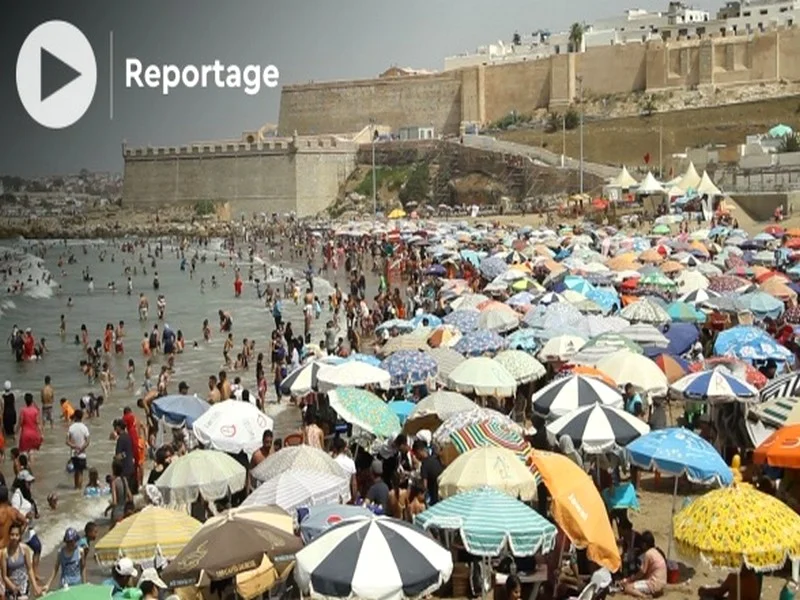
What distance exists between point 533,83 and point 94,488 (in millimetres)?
57163

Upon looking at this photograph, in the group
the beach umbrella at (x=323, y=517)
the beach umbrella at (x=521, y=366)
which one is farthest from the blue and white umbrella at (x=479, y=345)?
the beach umbrella at (x=323, y=517)

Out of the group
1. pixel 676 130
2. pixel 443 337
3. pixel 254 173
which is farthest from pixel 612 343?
pixel 254 173

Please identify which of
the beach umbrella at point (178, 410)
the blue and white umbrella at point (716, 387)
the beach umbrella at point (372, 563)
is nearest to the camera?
the beach umbrella at point (372, 563)

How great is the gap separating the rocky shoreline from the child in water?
49.9 m

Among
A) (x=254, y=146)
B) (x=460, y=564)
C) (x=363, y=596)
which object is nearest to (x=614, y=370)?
(x=460, y=564)

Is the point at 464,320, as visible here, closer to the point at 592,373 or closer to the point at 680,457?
the point at 592,373

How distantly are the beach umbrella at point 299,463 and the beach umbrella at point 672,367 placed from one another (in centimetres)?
388

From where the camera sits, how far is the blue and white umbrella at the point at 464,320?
13.9m

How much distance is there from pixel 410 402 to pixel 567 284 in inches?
230

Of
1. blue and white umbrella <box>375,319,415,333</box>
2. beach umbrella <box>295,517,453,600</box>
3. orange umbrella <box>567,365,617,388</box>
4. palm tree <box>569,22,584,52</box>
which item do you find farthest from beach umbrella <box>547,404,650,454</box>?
palm tree <box>569,22,584,52</box>

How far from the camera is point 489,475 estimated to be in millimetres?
6973

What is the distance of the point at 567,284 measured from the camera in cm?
1591

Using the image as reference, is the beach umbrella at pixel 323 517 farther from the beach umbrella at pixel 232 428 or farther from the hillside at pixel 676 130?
the hillside at pixel 676 130

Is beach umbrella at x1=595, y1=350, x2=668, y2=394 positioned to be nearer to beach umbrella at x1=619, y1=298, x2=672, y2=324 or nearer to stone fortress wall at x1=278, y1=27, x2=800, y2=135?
beach umbrella at x1=619, y1=298, x2=672, y2=324
